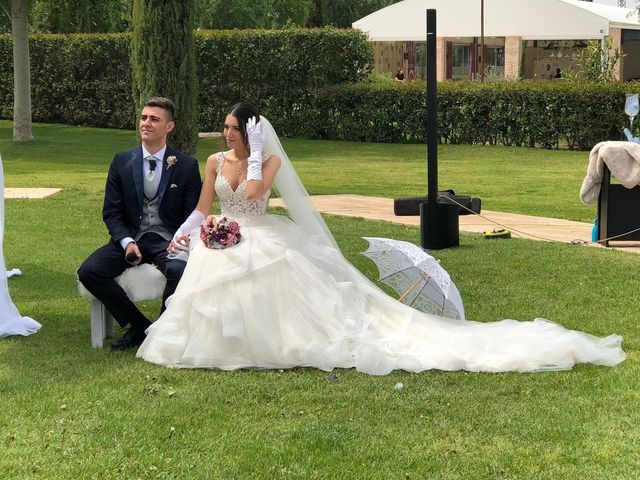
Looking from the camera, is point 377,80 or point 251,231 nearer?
point 251,231

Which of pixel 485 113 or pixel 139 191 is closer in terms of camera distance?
pixel 139 191

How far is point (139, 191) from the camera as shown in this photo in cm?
728

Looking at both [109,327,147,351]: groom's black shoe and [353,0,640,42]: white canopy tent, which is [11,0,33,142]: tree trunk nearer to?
[353,0,640,42]: white canopy tent

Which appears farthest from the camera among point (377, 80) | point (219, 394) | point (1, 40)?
point (1, 40)

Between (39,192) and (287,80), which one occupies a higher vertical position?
(287,80)

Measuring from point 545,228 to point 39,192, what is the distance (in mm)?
7904

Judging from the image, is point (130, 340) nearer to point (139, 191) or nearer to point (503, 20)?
point (139, 191)

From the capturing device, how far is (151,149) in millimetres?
7355

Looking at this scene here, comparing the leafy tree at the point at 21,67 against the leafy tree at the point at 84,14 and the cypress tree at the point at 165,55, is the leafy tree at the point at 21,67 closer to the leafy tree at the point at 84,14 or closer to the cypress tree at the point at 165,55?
the leafy tree at the point at 84,14

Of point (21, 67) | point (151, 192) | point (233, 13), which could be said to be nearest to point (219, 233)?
point (151, 192)

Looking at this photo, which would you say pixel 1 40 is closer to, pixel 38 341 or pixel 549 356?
pixel 38 341

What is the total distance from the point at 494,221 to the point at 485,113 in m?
13.5

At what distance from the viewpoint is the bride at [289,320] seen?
6270mm

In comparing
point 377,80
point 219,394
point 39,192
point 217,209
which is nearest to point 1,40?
point 377,80
